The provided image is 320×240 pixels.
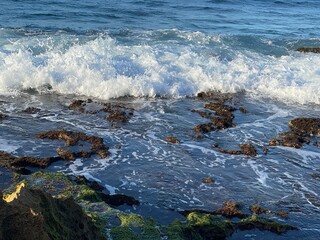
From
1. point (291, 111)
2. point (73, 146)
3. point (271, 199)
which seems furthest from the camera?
point (291, 111)

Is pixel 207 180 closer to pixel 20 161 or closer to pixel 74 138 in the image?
pixel 74 138

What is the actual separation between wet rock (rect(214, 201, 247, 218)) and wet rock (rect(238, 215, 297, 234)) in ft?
0.80

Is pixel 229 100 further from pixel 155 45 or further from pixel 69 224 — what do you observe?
pixel 69 224

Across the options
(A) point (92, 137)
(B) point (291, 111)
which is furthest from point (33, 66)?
(B) point (291, 111)

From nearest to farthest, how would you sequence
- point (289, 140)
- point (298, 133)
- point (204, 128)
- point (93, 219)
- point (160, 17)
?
point (93, 219) → point (289, 140) → point (204, 128) → point (298, 133) → point (160, 17)

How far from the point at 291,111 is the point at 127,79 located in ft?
16.7

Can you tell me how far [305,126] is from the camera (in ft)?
42.0

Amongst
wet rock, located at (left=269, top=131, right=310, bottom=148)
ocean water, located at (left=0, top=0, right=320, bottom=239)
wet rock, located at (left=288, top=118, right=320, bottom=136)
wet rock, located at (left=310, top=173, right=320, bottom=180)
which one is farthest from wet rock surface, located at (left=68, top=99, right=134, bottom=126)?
wet rock, located at (left=310, top=173, right=320, bottom=180)

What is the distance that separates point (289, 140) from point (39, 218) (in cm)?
854

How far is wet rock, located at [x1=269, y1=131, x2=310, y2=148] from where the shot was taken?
11.6 metres

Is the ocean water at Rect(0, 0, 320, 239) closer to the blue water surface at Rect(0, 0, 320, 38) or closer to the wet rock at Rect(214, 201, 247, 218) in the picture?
the blue water surface at Rect(0, 0, 320, 38)

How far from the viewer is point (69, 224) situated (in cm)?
505

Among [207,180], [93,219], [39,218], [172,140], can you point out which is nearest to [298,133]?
[172,140]

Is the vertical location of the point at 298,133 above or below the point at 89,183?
below
